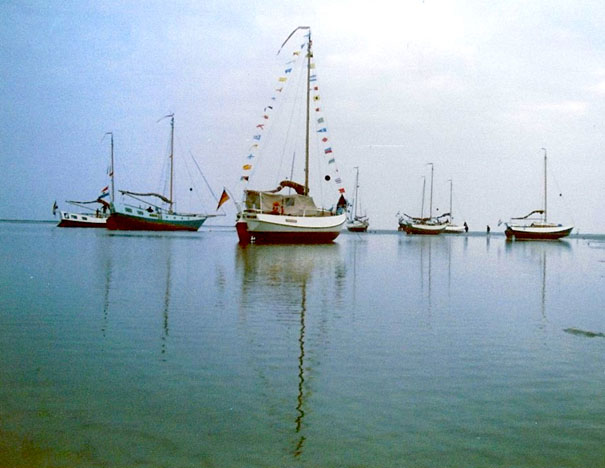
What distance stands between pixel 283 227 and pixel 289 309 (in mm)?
37726

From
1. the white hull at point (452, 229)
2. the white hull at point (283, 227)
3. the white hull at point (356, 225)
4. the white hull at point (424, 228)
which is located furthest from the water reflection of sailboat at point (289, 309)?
the white hull at point (356, 225)

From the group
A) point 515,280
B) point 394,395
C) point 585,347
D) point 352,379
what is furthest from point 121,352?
point 515,280

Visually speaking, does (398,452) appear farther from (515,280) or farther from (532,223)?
(532,223)

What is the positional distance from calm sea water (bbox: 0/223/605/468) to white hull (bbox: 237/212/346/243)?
112ft

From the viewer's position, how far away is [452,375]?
794 centimetres

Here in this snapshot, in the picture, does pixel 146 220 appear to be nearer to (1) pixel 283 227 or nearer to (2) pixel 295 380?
(1) pixel 283 227

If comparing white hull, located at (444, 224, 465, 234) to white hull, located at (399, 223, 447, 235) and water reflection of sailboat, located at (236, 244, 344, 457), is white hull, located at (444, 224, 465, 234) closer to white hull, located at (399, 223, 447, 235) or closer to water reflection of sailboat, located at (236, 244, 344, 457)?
white hull, located at (399, 223, 447, 235)

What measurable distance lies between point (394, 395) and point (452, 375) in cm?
133

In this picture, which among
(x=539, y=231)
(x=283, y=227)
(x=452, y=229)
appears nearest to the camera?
(x=283, y=227)

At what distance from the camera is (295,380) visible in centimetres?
750

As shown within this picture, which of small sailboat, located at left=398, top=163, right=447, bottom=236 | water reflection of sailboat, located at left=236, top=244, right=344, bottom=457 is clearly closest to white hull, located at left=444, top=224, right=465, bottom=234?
small sailboat, located at left=398, top=163, right=447, bottom=236

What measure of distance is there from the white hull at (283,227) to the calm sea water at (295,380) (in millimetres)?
34181

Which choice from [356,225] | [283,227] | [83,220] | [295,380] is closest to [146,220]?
[83,220]

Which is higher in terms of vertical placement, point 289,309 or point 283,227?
point 283,227
